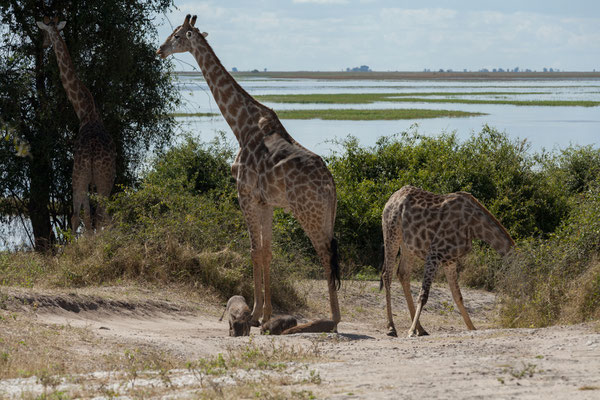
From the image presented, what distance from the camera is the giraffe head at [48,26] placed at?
15375mm

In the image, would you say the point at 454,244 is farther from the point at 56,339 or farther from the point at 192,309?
the point at 56,339

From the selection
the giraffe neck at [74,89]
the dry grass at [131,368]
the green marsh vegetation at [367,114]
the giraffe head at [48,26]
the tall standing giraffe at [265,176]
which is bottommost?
the dry grass at [131,368]

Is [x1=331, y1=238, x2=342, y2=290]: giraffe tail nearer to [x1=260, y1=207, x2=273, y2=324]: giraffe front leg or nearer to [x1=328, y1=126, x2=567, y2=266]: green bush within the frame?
[x1=260, y1=207, x2=273, y2=324]: giraffe front leg

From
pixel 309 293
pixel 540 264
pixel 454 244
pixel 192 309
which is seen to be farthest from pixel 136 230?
pixel 540 264

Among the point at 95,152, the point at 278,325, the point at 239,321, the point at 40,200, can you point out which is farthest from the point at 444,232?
the point at 40,200

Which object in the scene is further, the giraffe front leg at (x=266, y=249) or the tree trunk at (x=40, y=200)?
the tree trunk at (x=40, y=200)

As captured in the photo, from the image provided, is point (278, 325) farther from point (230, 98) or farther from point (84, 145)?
point (84, 145)

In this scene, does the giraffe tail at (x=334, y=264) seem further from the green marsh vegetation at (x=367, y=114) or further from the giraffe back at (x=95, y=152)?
the green marsh vegetation at (x=367, y=114)

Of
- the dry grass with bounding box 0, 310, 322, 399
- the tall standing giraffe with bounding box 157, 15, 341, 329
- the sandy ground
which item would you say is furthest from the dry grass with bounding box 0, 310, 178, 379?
the tall standing giraffe with bounding box 157, 15, 341, 329

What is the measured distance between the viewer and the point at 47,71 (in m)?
16.6

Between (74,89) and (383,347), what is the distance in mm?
9551

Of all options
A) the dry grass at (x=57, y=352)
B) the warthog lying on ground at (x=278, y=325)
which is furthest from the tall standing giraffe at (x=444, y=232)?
the dry grass at (x=57, y=352)

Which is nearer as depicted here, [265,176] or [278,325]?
[278,325]

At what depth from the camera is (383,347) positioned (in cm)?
850
